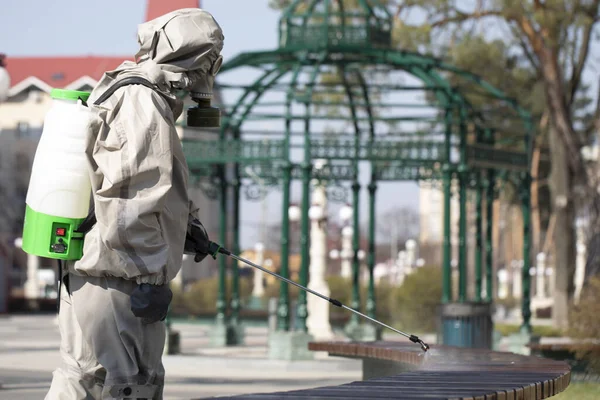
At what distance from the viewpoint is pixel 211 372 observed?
16.9 m

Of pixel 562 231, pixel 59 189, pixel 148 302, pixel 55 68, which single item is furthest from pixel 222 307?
pixel 55 68

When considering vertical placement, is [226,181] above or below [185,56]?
above

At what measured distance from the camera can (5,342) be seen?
2491 cm

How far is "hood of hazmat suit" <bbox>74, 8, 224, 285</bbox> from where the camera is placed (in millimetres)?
4977

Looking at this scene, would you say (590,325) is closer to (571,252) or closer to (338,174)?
(338,174)

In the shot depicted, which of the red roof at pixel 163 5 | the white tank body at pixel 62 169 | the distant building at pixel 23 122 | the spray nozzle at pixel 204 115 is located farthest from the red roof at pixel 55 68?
the white tank body at pixel 62 169

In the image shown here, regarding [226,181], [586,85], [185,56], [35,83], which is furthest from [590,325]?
[35,83]

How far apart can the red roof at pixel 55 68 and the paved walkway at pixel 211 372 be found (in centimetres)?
5458

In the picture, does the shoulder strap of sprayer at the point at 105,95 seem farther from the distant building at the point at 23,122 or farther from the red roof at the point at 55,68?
the red roof at the point at 55,68

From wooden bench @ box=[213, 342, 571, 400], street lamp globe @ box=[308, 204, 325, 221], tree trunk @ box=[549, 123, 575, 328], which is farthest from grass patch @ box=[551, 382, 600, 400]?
tree trunk @ box=[549, 123, 575, 328]

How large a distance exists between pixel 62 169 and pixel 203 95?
2.46 feet

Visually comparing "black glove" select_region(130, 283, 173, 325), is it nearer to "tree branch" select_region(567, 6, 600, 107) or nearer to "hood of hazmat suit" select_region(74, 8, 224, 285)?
"hood of hazmat suit" select_region(74, 8, 224, 285)

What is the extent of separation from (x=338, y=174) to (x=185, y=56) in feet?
54.1

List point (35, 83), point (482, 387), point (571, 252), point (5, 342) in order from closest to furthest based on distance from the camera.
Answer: point (482, 387) < point (5, 342) < point (571, 252) < point (35, 83)
